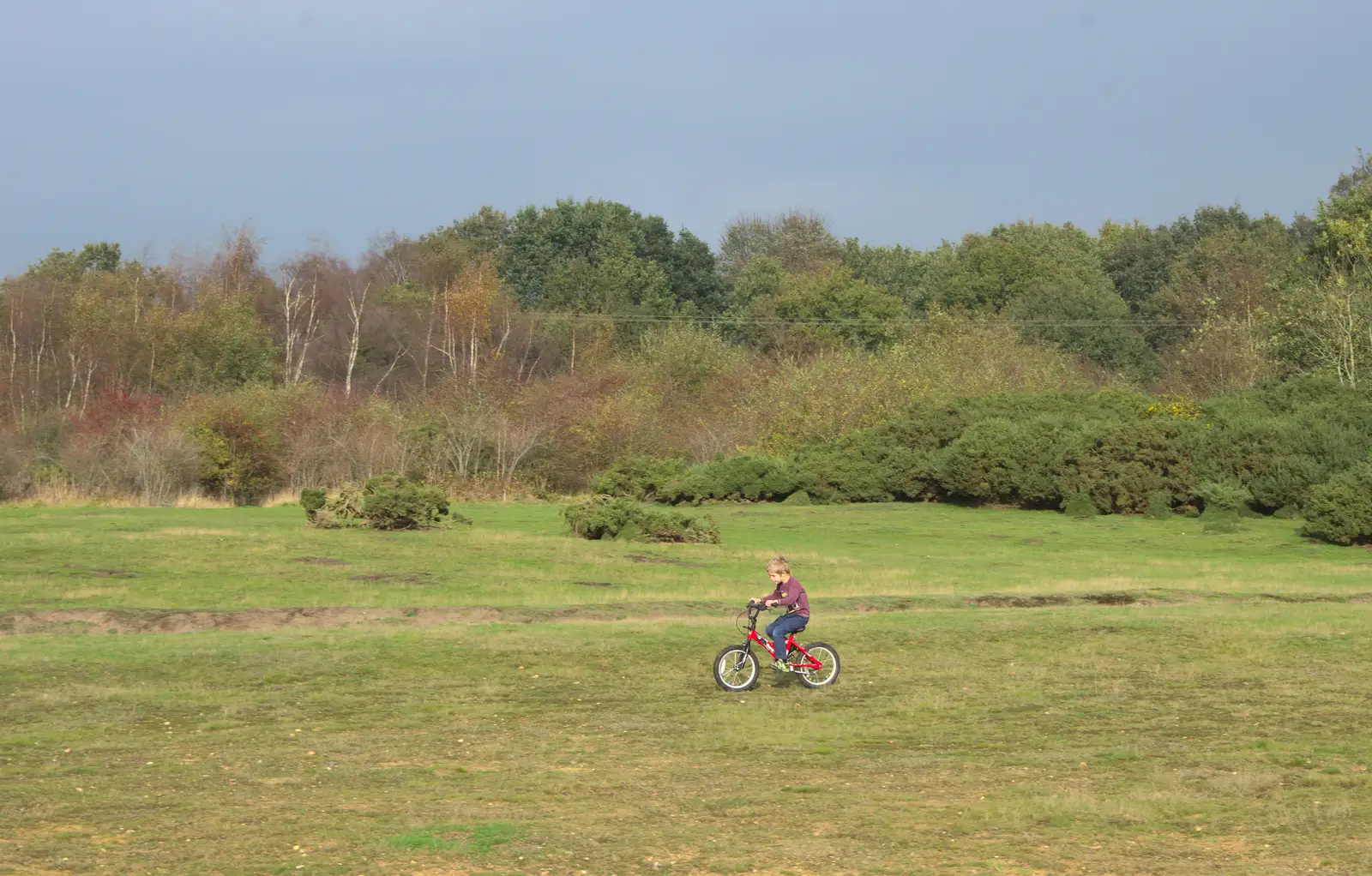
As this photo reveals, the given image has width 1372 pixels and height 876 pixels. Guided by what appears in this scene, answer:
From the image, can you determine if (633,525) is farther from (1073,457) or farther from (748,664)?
(748,664)

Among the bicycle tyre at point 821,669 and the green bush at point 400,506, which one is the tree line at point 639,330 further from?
the bicycle tyre at point 821,669

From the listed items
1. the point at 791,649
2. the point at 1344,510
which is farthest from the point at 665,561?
the point at 1344,510

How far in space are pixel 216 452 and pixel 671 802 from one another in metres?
42.8

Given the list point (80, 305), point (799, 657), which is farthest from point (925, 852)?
point (80, 305)

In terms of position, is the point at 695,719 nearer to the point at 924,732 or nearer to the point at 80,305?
the point at 924,732

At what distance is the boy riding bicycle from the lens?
49.9 feet

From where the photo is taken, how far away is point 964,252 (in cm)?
10412

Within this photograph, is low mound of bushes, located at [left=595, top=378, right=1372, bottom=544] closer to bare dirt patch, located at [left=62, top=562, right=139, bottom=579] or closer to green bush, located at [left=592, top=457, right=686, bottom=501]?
green bush, located at [left=592, top=457, right=686, bottom=501]

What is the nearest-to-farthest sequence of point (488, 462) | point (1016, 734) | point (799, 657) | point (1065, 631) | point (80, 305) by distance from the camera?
point (1016, 734)
point (799, 657)
point (1065, 631)
point (488, 462)
point (80, 305)

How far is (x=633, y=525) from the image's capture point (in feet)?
112

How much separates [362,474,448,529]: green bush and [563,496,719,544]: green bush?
313 centimetres

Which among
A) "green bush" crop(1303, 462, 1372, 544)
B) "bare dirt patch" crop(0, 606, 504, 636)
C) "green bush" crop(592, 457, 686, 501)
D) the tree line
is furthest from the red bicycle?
the tree line

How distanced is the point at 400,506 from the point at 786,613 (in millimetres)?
19987

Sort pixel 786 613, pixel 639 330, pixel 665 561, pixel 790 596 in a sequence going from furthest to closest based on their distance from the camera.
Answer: pixel 639 330 → pixel 665 561 → pixel 786 613 → pixel 790 596
